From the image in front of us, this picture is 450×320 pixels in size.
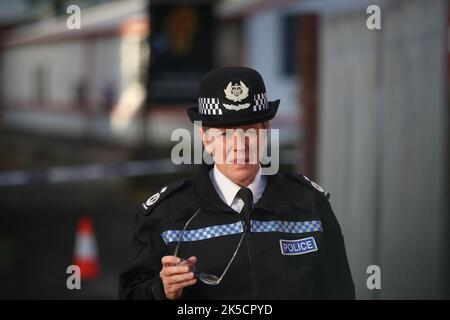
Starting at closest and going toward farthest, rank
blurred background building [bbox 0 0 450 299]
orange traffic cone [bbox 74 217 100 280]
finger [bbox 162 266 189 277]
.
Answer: finger [bbox 162 266 189 277] → blurred background building [bbox 0 0 450 299] → orange traffic cone [bbox 74 217 100 280]

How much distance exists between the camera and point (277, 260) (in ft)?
9.84

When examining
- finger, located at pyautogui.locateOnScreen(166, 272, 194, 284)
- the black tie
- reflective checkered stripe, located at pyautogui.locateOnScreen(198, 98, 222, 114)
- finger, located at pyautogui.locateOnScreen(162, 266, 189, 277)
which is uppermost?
reflective checkered stripe, located at pyautogui.locateOnScreen(198, 98, 222, 114)

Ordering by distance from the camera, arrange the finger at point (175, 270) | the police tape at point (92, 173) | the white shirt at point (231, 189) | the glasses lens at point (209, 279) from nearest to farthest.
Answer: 1. the finger at point (175, 270)
2. the glasses lens at point (209, 279)
3. the white shirt at point (231, 189)
4. the police tape at point (92, 173)

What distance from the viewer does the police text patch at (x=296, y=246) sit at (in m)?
3.02

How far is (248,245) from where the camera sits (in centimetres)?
300

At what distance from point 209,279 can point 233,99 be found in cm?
65

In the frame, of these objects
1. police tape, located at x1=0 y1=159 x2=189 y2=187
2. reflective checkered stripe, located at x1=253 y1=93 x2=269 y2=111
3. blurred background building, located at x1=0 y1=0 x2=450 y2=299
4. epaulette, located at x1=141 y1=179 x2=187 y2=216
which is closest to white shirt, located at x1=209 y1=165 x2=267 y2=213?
epaulette, located at x1=141 y1=179 x2=187 y2=216

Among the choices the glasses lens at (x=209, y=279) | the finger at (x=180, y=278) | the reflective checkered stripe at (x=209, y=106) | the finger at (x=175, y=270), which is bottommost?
the glasses lens at (x=209, y=279)

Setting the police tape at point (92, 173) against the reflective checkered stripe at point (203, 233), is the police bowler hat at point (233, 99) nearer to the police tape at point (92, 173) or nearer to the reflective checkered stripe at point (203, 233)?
the reflective checkered stripe at point (203, 233)

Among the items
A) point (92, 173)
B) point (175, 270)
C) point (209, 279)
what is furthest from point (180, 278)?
point (92, 173)

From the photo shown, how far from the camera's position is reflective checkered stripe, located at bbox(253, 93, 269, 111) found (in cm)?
302

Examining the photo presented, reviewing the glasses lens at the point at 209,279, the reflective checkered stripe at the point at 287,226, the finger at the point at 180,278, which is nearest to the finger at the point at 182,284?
the finger at the point at 180,278

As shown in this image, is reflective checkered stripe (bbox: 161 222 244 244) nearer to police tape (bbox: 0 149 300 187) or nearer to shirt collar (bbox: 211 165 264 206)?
shirt collar (bbox: 211 165 264 206)

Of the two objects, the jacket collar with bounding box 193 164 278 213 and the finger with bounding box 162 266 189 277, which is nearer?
the finger with bounding box 162 266 189 277
